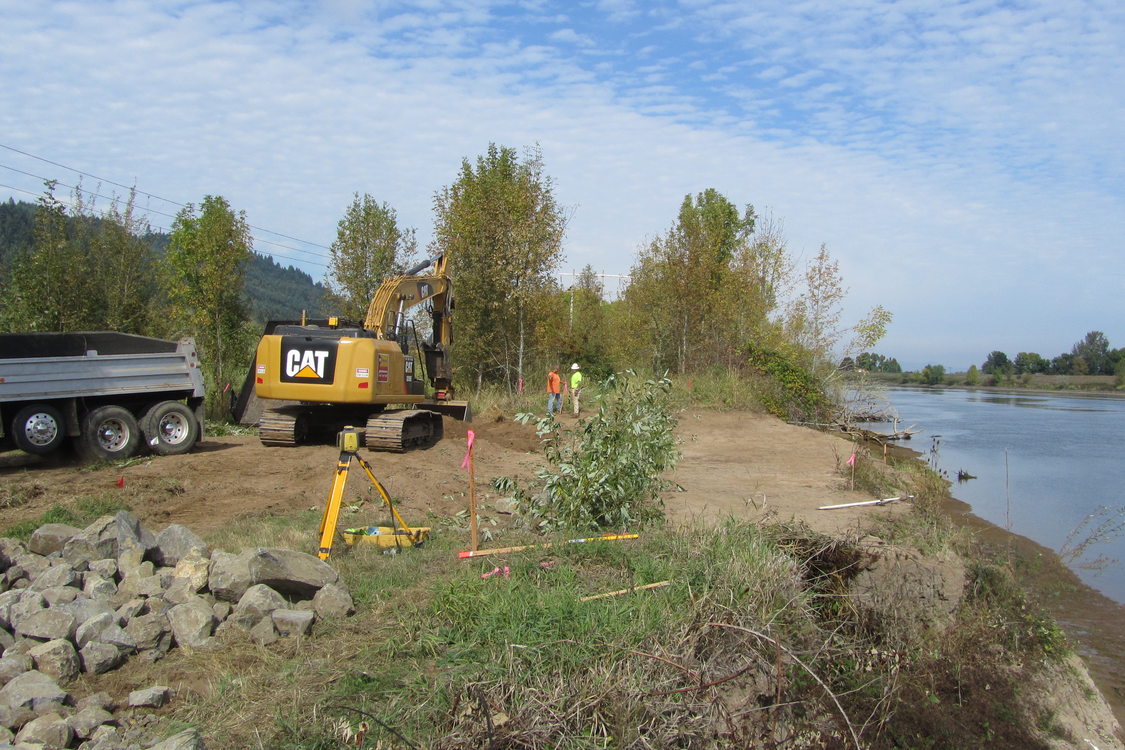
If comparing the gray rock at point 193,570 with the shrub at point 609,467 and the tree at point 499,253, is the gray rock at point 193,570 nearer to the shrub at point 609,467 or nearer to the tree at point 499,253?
the shrub at point 609,467

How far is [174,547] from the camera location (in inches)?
268

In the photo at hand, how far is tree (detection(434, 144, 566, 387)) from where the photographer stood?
938 inches

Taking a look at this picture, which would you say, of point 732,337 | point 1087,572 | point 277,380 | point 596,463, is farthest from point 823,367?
point 596,463

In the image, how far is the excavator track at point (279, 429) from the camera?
14.0 m

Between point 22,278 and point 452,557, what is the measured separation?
14.1 m

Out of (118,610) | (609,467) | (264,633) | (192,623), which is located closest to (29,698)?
(192,623)

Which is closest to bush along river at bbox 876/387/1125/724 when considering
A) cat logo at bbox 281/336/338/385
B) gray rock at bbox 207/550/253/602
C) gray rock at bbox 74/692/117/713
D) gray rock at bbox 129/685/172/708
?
gray rock at bbox 207/550/253/602

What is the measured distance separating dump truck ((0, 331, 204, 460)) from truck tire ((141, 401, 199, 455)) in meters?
0.01

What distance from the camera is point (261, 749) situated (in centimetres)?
386

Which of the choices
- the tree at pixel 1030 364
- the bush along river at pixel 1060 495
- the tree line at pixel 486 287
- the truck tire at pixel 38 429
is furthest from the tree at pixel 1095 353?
the truck tire at pixel 38 429

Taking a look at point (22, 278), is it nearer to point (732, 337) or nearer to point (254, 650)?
point (254, 650)

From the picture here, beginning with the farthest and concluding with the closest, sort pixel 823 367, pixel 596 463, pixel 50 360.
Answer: pixel 823 367, pixel 50 360, pixel 596 463

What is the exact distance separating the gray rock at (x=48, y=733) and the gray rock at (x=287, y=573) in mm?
1659

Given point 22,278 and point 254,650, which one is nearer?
point 254,650
